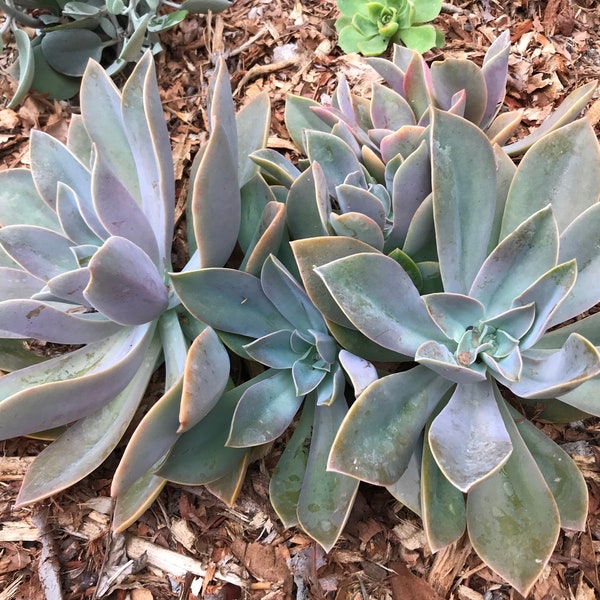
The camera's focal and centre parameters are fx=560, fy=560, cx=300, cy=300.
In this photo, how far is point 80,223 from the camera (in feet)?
4.15

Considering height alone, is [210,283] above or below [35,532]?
above

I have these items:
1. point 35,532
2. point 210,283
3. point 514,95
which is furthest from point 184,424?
point 514,95

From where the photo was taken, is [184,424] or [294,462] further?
[294,462]

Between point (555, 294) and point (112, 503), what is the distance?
1.04 meters

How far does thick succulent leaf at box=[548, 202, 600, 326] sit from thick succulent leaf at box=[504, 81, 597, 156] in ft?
0.80

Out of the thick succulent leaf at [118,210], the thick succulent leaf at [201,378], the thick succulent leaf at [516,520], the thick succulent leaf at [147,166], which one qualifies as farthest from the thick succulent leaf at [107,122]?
the thick succulent leaf at [516,520]

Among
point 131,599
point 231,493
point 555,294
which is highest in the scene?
point 555,294

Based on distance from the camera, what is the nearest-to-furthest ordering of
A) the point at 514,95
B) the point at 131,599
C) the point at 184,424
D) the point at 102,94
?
the point at 184,424 < the point at 131,599 < the point at 102,94 < the point at 514,95

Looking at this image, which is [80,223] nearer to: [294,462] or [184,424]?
[184,424]

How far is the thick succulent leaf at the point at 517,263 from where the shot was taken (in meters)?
1.02

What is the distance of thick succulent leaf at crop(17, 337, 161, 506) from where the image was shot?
1.14 m

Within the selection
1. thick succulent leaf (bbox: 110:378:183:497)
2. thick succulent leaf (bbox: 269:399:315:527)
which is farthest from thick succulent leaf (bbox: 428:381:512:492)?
thick succulent leaf (bbox: 110:378:183:497)

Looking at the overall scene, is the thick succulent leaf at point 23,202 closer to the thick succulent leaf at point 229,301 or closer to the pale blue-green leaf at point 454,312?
the thick succulent leaf at point 229,301

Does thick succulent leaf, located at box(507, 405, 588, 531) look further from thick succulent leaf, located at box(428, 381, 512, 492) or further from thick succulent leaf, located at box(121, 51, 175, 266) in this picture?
thick succulent leaf, located at box(121, 51, 175, 266)
